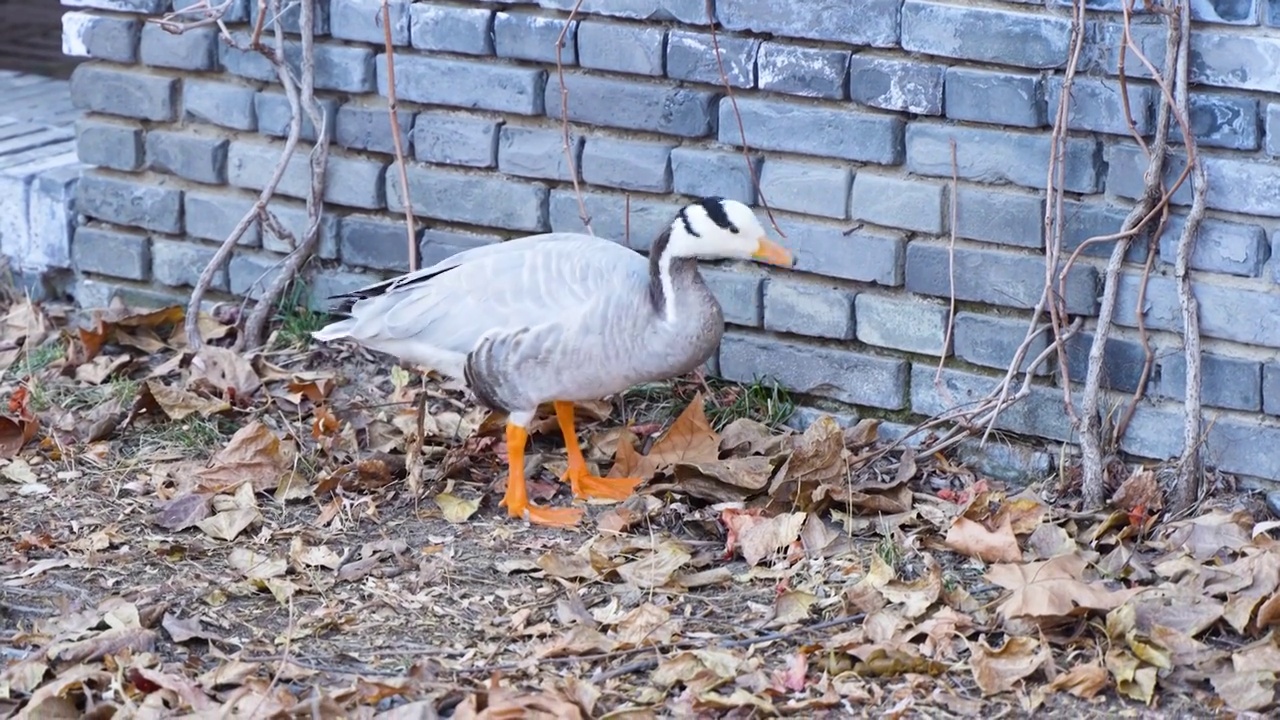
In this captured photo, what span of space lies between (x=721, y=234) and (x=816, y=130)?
1.45ft

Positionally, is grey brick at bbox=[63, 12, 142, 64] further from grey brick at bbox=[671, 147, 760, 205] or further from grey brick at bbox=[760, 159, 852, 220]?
grey brick at bbox=[760, 159, 852, 220]

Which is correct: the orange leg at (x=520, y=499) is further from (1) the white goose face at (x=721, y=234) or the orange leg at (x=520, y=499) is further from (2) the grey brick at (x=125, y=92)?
(2) the grey brick at (x=125, y=92)

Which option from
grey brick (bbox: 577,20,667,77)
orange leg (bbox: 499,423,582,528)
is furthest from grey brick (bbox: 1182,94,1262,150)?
orange leg (bbox: 499,423,582,528)

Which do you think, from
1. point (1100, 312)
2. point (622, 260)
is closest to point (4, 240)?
point (622, 260)

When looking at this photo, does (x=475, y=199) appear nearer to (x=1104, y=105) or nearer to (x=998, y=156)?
(x=998, y=156)

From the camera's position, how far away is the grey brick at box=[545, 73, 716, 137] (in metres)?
4.18

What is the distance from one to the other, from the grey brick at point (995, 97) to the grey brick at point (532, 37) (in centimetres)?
100

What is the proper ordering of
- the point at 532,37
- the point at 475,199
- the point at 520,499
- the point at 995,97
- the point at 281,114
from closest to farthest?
the point at 995,97 < the point at 520,499 < the point at 532,37 < the point at 475,199 < the point at 281,114

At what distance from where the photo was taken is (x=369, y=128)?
15.1 feet

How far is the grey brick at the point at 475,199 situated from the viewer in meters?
4.49

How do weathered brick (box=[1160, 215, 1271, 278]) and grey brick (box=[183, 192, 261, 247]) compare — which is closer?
weathered brick (box=[1160, 215, 1271, 278])

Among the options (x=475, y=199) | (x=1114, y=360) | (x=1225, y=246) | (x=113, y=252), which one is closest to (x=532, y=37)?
(x=475, y=199)

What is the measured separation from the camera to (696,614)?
346 cm

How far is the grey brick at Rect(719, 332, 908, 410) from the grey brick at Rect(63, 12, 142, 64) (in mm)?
1940
